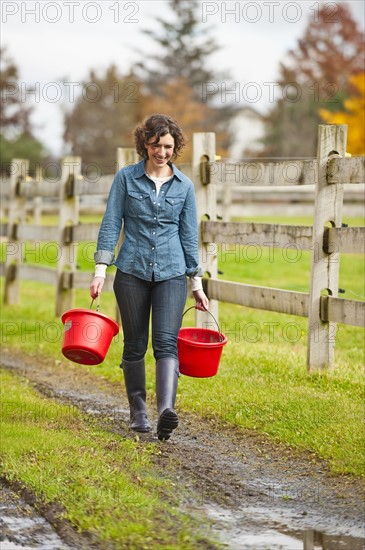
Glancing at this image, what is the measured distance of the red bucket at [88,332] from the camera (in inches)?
241

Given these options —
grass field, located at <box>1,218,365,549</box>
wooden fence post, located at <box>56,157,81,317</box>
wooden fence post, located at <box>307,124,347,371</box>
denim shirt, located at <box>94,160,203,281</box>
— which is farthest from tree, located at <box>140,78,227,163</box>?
denim shirt, located at <box>94,160,203,281</box>

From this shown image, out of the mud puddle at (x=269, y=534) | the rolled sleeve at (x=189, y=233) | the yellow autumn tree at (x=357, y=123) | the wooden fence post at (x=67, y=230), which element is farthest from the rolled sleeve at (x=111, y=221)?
the yellow autumn tree at (x=357, y=123)

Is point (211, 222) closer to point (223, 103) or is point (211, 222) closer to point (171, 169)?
point (171, 169)

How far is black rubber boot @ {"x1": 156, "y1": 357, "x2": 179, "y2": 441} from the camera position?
5.86 metres

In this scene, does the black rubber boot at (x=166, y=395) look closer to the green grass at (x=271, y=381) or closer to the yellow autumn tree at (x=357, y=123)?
the green grass at (x=271, y=381)

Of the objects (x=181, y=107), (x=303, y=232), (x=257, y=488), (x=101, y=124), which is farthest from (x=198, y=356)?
(x=101, y=124)

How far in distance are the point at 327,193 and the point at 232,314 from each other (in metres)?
4.47

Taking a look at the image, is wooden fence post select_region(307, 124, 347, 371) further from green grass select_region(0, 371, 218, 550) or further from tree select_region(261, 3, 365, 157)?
tree select_region(261, 3, 365, 157)

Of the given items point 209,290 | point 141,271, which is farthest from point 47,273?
point 141,271

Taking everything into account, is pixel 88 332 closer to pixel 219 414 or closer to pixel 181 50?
pixel 219 414

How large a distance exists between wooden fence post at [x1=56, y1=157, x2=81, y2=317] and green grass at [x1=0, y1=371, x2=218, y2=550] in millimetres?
4763

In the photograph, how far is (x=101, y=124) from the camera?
174ft

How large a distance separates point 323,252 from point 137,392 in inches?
76.3

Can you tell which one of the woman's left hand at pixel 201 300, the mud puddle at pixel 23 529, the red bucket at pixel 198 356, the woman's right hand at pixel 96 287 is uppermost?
the woman's right hand at pixel 96 287
